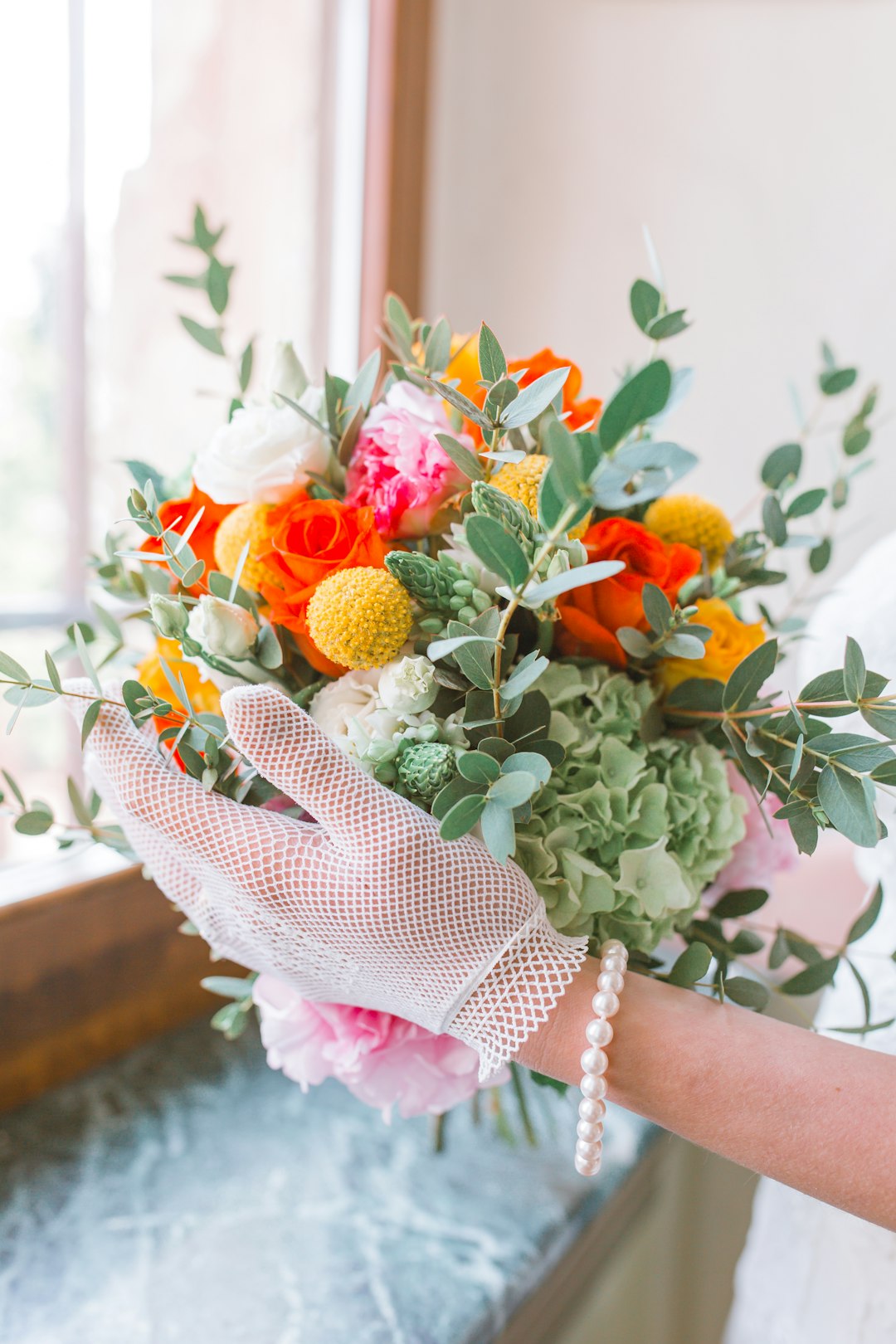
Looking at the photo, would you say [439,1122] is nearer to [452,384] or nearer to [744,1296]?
Answer: [744,1296]

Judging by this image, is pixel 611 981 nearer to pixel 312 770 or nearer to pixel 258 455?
pixel 312 770

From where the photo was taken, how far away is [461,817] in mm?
408

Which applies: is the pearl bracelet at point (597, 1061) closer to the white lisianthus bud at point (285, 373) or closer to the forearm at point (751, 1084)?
the forearm at point (751, 1084)

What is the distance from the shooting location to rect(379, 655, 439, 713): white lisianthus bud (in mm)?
447

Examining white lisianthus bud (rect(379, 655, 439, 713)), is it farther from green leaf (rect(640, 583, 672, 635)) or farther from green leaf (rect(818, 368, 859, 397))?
green leaf (rect(818, 368, 859, 397))

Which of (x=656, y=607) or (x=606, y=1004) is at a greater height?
(x=656, y=607)

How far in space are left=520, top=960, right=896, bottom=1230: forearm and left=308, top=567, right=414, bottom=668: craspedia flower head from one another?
0.20 m

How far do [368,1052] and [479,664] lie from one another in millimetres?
300

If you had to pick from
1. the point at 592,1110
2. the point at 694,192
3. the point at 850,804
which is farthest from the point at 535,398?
the point at 694,192

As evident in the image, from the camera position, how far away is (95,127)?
104 centimetres

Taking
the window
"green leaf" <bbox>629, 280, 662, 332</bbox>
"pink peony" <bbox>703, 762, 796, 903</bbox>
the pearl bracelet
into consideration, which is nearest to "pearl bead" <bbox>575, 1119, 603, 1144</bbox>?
the pearl bracelet

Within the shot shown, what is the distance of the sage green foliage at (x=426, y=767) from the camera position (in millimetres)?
447

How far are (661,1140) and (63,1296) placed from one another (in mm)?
567

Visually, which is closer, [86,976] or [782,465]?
[782,465]
